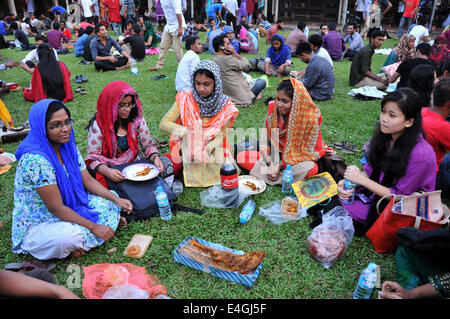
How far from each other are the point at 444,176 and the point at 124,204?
11.0ft

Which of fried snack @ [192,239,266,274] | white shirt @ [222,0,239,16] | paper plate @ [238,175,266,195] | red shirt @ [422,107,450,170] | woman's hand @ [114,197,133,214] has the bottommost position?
fried snack @ [192,239,266,274]

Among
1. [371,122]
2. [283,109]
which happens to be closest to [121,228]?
[283,109]

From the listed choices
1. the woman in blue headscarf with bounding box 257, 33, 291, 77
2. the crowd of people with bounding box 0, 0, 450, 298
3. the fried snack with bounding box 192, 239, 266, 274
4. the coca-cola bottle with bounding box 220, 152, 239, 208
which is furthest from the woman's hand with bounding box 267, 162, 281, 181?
the woman in blue headscarf with bounding box 257, 33, 291, 77

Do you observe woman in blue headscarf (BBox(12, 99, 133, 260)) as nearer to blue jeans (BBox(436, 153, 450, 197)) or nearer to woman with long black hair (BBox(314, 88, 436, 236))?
woman with long black hair (BBox(314, 88, 436, 236))

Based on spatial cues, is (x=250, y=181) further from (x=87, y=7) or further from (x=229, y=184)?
(x=87, y=7)

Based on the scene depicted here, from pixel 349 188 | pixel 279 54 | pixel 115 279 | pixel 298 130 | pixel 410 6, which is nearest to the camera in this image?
pixel 115 279

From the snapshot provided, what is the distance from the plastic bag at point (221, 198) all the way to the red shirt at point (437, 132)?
80.0 inches

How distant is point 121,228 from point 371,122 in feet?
15.3

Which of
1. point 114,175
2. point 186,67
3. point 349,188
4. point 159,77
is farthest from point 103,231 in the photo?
point 159,77

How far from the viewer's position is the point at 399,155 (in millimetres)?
2471

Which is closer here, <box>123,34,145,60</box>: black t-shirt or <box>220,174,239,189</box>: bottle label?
<box>220,174,239,189</box>: bottle label

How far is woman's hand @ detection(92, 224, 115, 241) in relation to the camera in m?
2.62

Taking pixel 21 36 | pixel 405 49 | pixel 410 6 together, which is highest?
pixel 410 6

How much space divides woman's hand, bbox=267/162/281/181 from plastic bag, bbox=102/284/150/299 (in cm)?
198
